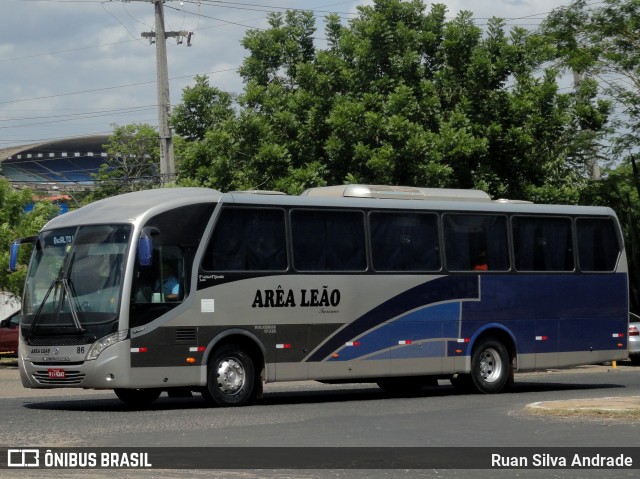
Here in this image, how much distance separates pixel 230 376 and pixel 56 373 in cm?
264

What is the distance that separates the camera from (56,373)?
19.0 m

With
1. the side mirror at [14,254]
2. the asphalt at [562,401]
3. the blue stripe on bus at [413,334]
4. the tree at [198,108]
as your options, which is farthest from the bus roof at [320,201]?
the tree at [198,108]

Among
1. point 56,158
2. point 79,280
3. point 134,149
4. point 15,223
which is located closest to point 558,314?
point 79,280

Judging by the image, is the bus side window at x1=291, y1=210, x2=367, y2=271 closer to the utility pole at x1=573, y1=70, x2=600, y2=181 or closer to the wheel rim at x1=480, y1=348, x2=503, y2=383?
the wheel rim at x1=480, y1=348, x2=503, y2=383

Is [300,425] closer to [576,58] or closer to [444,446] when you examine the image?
[444,446]

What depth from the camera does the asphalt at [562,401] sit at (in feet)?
56.6

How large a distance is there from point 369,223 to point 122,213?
4.49m

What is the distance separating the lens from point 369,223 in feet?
72.0

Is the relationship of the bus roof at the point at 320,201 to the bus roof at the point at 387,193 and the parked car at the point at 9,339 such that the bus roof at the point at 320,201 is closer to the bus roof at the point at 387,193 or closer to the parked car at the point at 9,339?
the bus roof at the point at 387,193

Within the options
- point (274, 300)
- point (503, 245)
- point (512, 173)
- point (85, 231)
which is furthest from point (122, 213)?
point (512, 173)

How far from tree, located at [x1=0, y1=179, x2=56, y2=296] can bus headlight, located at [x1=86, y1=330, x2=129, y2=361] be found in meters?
17.5

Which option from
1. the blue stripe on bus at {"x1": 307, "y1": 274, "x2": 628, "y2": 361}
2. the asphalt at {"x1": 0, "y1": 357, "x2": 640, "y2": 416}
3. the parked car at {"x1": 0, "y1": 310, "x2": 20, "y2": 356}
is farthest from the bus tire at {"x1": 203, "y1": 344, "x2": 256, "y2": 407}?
the parked car at {"x1": 0, "y1": 310, "x2": 20, "y2": 356}

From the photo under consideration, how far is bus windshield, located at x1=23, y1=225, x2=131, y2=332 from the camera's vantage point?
1903cm

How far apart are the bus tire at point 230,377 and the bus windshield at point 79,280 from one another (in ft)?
6.23
